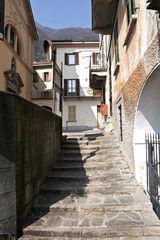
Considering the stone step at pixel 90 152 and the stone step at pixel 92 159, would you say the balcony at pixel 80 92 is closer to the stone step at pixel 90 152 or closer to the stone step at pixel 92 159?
the stone step at pixel 90 152

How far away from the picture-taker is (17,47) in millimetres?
12789

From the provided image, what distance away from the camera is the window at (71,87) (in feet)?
66.2

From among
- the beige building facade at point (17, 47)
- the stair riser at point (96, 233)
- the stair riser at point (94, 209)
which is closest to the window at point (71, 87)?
the beige building facade at point (17, 47)

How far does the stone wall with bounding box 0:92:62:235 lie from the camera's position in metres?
2.87

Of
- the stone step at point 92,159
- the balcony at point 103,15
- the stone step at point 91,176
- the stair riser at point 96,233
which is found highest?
the balcony at point 103,15

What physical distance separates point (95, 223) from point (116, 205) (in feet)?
2.10

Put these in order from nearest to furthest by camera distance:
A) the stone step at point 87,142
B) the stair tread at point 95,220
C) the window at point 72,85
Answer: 1. the stair tread at point 95,220
2. the stone step at point 87,142
3. the window at point 72,85

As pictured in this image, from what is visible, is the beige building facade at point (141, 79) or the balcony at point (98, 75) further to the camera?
the balcony at point (98, 75)

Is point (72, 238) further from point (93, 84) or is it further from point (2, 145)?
point (93, 84)

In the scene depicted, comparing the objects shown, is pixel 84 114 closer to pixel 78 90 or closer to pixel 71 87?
pixel 78 90

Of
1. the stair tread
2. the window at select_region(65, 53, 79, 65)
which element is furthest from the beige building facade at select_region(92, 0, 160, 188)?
the window at select_region(65, 53, 79, 65)

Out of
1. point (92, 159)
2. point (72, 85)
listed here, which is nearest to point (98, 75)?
point (92, 159)

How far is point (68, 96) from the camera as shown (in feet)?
64.5

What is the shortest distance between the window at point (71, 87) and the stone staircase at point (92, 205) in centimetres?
1498
